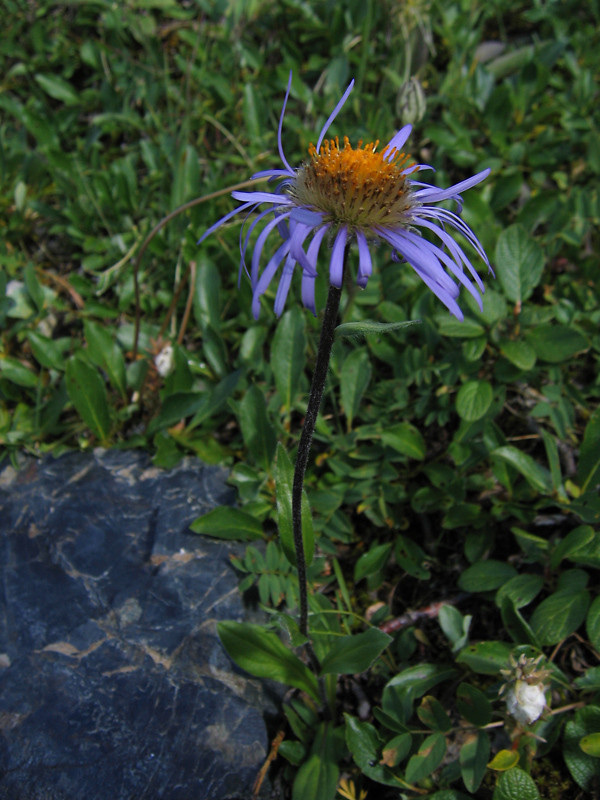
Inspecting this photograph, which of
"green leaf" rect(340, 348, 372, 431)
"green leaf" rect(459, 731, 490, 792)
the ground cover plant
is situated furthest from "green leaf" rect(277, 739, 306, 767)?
"green leaf" rect(340, 348, 372, 431)

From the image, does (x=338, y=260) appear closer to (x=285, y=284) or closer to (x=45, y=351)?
(x=285, y=284)

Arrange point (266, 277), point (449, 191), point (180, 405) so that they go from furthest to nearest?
point (180, 405) → point (449, 191) → point (266, 277)

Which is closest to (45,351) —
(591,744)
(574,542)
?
(574,542)

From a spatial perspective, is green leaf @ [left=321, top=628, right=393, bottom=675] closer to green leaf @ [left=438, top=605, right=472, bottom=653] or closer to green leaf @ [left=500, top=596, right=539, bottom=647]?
green leaf @ [left=438, top=605, right=472, bottom=653]

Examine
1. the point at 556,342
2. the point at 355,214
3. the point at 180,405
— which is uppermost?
the point at 355,214

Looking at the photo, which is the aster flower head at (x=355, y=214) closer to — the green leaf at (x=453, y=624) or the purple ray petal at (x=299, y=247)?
the purple ray petal at (x=299, y=247)

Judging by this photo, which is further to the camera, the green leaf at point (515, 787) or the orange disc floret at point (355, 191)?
the green leaf at point (515, 787)

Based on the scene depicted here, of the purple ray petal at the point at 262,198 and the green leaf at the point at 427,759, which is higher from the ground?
the purple ray petal at the point at 262,198

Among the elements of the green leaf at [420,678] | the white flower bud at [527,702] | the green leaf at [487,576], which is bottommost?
the green leaf at [420,678]

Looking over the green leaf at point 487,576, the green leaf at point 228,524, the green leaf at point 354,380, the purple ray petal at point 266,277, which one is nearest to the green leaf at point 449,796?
the green leaf at point 487,576
